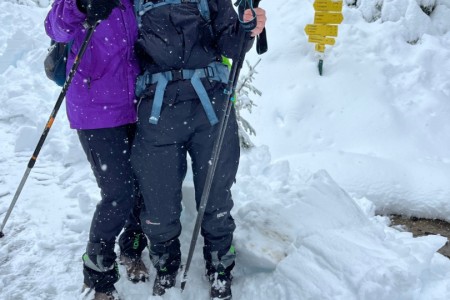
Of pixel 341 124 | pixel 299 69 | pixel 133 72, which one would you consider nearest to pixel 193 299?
pixel 133 72

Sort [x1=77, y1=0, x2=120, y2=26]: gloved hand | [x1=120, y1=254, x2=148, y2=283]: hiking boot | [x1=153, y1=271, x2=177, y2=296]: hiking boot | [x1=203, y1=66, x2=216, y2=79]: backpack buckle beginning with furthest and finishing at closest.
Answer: [x1=120, y1=254, x2=148, y2=283]: hiking boot, [x1=153, y1=271, x2=177, y2=296]: hiking boot, [x1=203, y1=66, x2=216, y2=79]: backpack buckle, [x1=77, y1=0, x2=120, y2=26]: gloved hand

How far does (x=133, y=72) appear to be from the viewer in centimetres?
296

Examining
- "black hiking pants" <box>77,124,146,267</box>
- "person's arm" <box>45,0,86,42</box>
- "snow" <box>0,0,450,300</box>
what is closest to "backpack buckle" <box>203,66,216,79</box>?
"black hiking pants" <box>77,124,146,267</box>

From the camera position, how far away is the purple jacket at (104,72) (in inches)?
109

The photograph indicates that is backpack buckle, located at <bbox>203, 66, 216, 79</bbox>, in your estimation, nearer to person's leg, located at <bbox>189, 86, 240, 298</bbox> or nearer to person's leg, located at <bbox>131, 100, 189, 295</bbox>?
person's leg, located at <bbox>189, 86, 240, 298</bbox>

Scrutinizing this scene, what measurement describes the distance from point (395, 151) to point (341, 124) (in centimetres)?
97

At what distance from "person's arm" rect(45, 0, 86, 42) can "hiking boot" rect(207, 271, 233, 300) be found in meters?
2.02

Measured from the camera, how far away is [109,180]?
2877mm

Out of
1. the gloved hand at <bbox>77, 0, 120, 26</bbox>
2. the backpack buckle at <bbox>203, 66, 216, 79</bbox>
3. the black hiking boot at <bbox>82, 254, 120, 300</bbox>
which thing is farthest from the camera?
the black hiking boot at <bbox>82, 254, 120, 300</bbox>

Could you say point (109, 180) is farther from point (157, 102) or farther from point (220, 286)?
point (220, 286)

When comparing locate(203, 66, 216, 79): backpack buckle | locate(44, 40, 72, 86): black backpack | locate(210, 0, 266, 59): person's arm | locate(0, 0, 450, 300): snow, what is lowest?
locate(0, 0, 450, 300): snow

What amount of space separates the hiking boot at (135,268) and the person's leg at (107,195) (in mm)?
257

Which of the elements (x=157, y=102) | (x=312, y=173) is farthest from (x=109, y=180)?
(x=312, y=173)

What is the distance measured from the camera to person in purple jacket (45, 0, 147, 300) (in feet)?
9.11
